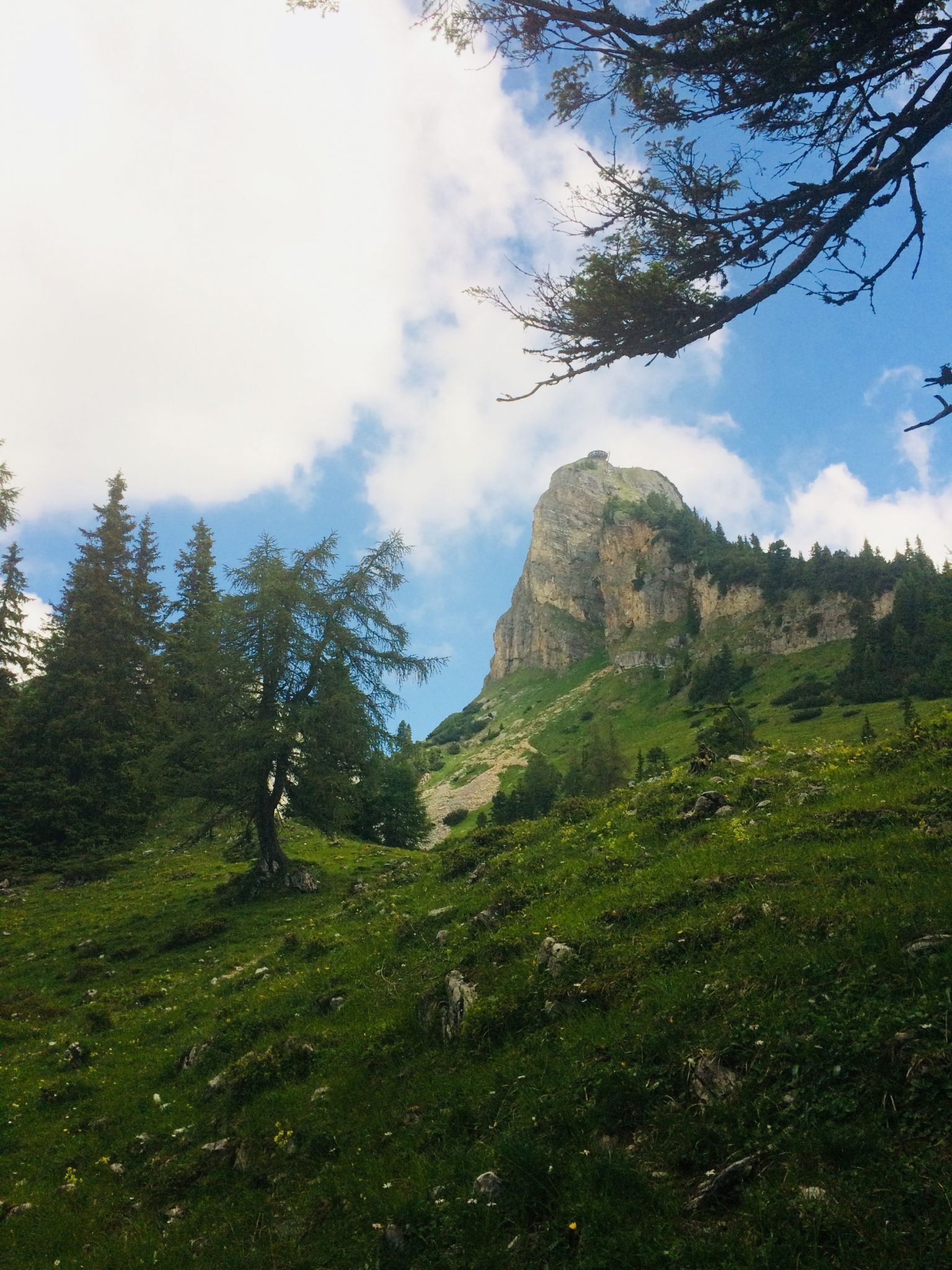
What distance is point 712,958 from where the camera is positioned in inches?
323

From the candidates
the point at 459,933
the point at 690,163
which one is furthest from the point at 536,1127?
the point at 690,163

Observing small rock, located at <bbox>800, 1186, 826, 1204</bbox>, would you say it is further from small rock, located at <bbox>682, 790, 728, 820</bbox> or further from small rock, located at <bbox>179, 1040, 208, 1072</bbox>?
small rock, located at <bbox>179, 1040, 208, 1072</bbox>

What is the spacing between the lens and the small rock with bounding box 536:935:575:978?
949cm

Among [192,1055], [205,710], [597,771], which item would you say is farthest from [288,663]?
[597,771]

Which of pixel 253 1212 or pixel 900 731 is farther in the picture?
pixel 900 731

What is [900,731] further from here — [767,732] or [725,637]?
[725,637]

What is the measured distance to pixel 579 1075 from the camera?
23.7 feet

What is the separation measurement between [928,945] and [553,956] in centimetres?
480

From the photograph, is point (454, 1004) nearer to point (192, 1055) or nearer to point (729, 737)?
point (192, 1055)

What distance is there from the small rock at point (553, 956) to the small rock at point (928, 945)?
4.30 metres

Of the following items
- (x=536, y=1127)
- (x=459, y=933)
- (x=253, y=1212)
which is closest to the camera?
(x=536, y=1127)

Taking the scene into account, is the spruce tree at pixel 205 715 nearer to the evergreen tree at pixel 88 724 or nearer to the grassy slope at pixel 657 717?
the evergreen tree at pixel 88 724

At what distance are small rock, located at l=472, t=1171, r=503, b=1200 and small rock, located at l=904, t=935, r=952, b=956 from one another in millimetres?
4710

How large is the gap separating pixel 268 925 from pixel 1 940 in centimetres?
923
